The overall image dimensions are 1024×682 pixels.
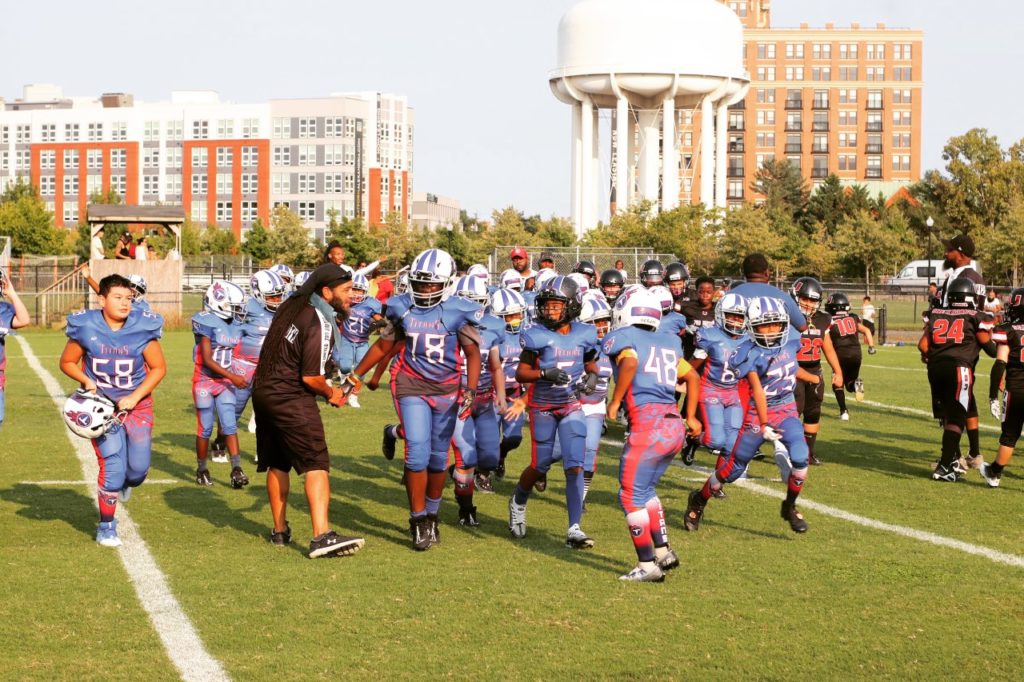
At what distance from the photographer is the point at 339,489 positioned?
11555 mm

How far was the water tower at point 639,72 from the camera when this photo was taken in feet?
219

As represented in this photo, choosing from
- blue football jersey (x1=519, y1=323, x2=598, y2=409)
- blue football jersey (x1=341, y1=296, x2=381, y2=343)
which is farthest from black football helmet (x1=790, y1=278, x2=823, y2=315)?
blue football jersey (x1=341, y1=296, x2=381, y2=343)

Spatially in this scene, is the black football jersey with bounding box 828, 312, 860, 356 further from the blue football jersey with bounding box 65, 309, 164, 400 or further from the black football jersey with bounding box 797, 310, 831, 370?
the blue football jersey with bounding box 65, 309, 164, 400

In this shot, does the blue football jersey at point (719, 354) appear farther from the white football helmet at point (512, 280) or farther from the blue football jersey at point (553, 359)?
the white football helmet at point (512, 280)

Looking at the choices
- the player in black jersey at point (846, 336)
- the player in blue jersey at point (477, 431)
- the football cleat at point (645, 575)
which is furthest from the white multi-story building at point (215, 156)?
the football cleat at point (645, 575)

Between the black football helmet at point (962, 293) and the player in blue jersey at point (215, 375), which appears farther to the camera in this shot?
the black football helmet at point (962, 293)

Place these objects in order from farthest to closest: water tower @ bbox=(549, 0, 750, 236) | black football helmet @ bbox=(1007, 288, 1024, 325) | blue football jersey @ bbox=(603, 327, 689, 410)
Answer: water tower @ bbox=(549, 0, 750, 236), black football helmet @ bbox=(1007, 288, 1024, 325), blue football jersey @ bbox=(603, 327, 689, 410)

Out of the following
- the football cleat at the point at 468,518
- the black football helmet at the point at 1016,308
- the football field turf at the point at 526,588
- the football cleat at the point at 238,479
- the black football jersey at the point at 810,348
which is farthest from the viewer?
the black football jersey at the point at 810,348

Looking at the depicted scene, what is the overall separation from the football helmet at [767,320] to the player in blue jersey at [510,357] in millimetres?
1736

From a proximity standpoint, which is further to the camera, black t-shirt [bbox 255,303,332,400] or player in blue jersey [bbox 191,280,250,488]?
player in blue jersey [bbox 191,280,250,488]

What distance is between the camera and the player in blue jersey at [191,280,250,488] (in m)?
11.7

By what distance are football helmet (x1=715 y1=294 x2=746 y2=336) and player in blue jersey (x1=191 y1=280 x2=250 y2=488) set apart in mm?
4355

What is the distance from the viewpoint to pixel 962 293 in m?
12.2

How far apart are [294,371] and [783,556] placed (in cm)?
349
